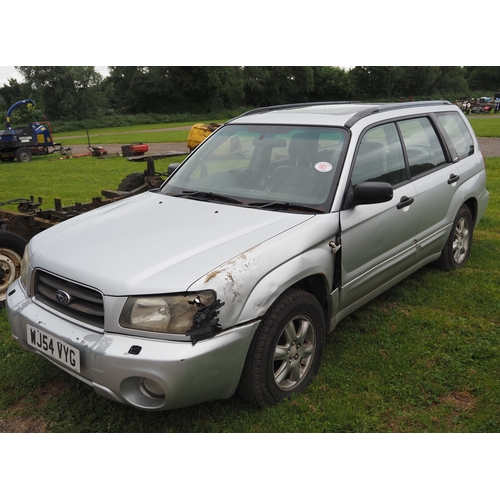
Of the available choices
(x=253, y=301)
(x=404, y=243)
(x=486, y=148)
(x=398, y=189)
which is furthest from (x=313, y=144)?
(x=486, y=148)

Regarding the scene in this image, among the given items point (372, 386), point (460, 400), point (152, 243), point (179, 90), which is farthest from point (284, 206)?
point (179, 90)

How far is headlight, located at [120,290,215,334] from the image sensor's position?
8.45ft

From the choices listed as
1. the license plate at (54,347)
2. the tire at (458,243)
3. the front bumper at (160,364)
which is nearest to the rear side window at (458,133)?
the tire at (458,243)

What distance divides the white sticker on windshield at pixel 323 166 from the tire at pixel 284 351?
0.98 meters

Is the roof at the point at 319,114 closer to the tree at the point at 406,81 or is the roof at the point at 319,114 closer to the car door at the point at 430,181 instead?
the car door at the point at 430,181

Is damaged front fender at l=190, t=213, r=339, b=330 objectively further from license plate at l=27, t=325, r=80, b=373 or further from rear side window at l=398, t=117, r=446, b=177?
rear side window at l=398, t=117, r=446, b=177

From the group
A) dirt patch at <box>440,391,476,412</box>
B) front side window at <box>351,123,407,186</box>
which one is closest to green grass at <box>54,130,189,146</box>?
front side window at <box>351,123,407,186</box>

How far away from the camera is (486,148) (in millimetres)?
16609

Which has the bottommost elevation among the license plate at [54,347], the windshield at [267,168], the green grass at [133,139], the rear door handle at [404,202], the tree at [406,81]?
the green grass at [133,139]

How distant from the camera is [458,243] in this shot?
537 centimetres

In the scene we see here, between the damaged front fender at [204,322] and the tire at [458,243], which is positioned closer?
the damaged front fender at [204,322]

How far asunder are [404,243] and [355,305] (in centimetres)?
77

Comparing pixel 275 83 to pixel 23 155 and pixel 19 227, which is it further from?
→ pixel 19 227

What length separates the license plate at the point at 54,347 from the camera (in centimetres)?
272
